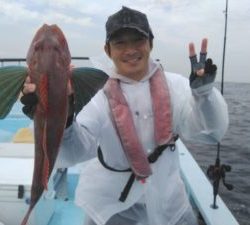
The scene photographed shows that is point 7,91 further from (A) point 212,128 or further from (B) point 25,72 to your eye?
(A) point 212,128

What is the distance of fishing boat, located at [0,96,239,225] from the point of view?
14.8 ft

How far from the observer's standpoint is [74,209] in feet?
19.0

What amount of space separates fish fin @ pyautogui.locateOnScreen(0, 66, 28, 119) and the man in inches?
32.3

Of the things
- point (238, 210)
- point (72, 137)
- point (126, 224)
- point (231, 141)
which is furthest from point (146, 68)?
point (231, 141)

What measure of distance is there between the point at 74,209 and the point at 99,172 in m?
2.27

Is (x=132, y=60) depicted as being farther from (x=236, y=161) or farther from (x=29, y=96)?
(x=236, y=161)

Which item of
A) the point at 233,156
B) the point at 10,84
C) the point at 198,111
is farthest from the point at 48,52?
the point at 233,156

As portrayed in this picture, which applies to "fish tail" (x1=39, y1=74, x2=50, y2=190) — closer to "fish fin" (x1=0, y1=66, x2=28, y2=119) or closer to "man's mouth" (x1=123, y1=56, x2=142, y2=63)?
"fish fin" (x1=0, y1=66, x2=28, y2=119)

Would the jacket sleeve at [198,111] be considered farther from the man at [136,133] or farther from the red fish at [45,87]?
the red fish at [45,87]

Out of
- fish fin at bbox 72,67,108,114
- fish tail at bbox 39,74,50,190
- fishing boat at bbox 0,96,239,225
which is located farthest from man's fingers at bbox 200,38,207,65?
fishing boat at bbox 0,96,239,225

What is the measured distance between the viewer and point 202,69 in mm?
3109

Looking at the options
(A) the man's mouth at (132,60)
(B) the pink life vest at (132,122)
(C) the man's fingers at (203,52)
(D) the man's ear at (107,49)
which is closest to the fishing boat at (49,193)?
(B) the pink life vest at (132,122)

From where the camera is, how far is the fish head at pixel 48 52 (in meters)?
2.40

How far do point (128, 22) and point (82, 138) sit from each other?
38.0 inches
